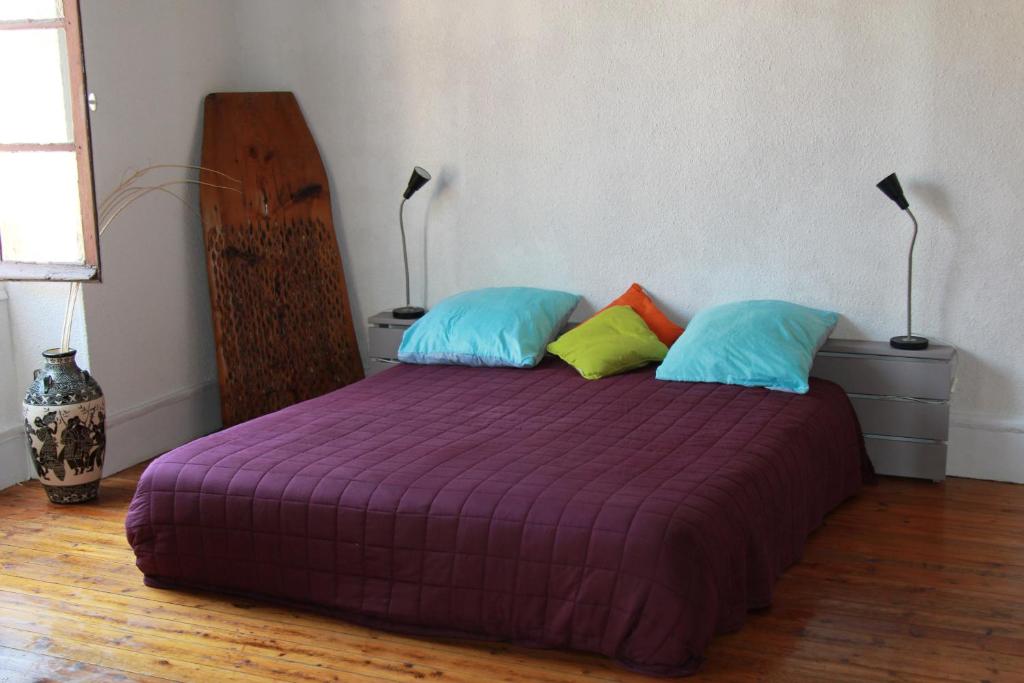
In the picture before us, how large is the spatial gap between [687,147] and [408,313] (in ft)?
4.48

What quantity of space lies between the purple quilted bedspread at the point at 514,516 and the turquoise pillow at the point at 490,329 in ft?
2.00

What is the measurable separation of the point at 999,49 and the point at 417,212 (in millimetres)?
2377

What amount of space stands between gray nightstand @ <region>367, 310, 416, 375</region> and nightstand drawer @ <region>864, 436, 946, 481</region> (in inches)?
75.9

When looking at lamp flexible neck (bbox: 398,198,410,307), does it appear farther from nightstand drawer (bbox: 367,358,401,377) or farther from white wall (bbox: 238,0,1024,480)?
nightstand drawer (bbox: 367,358,401,377)

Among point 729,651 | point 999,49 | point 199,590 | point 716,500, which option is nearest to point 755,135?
point 999,49

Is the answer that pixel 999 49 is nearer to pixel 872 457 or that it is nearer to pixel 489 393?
pixel 872 457

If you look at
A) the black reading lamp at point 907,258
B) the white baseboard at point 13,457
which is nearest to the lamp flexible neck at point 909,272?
the black reading lamp at point 907,258

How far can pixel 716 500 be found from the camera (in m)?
2.88

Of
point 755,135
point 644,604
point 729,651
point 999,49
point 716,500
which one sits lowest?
point 729,651

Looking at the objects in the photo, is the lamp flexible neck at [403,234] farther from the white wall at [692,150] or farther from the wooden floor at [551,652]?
the wooden floor at [551,652]

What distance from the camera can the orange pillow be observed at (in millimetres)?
4426

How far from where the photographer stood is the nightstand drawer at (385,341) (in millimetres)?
4797

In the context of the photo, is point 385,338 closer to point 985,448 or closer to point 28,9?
point 28,9

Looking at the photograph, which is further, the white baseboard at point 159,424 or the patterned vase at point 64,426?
the white baseboard at point 159,424
